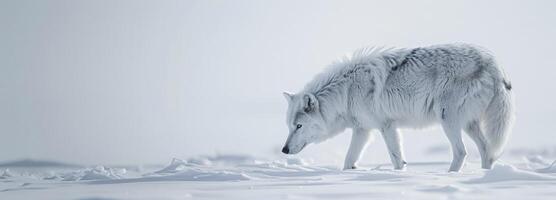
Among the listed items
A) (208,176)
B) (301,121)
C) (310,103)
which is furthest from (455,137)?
(208,176)

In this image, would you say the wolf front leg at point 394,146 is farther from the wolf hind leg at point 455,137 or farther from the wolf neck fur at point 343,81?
the wolf hind leg at point 455,137

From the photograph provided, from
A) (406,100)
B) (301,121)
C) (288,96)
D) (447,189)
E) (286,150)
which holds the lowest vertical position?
(447,189)

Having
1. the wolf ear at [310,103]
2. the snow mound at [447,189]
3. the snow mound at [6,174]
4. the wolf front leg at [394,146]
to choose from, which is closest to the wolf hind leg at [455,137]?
the wolf front leg at [394,146]

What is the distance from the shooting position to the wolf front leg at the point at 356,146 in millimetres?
9484

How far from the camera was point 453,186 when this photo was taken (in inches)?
177

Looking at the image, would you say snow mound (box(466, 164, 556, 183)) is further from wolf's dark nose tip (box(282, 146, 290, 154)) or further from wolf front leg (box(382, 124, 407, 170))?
wolf's dark nose tip (box(282, 146, 290, 154))

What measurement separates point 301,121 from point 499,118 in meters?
3.15

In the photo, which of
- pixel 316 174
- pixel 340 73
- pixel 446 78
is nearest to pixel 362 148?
pixel 340 73

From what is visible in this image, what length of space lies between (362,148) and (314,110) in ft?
3.32

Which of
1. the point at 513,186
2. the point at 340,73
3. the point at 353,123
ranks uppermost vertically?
the point at 340,73

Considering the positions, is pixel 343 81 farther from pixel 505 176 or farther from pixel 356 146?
pixel 505 176

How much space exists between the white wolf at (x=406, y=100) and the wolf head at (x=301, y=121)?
0.05 feet

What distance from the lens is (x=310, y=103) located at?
9.84 meters

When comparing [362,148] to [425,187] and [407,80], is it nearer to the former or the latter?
[407,80]
